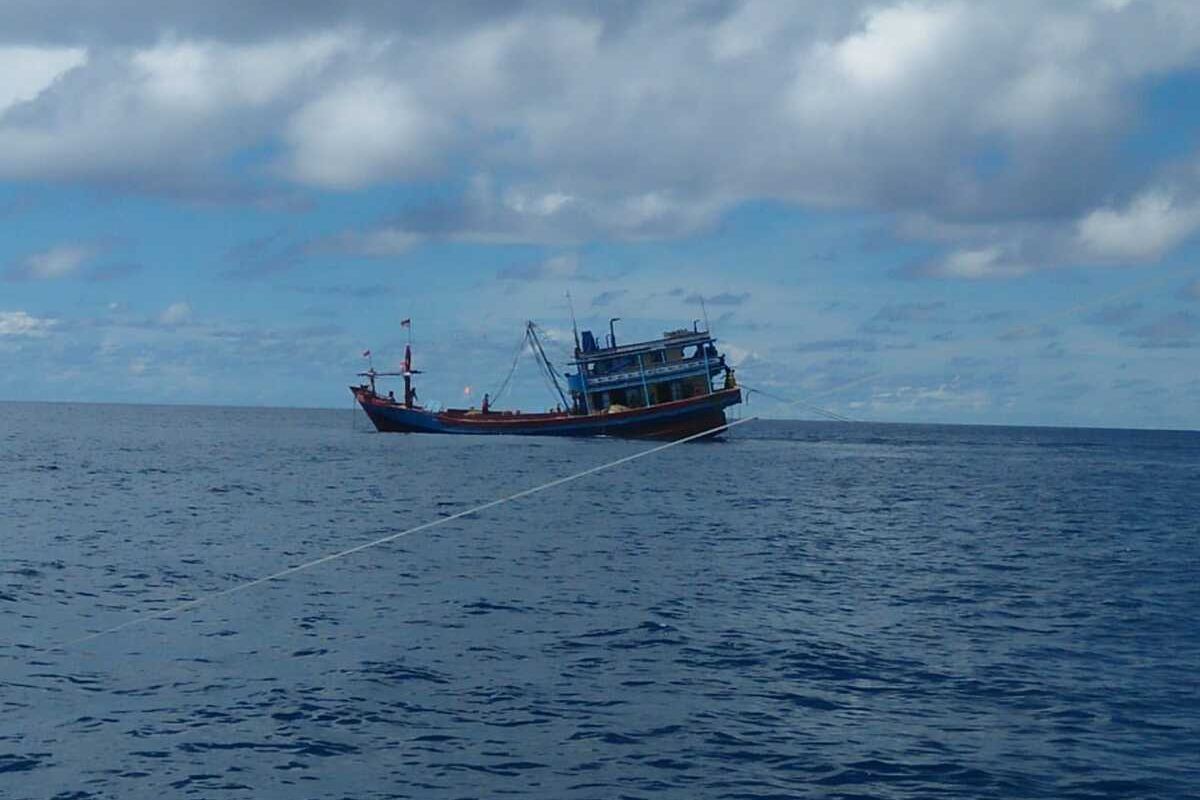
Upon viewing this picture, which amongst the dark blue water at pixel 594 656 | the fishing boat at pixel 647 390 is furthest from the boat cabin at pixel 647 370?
the dark blue water at pixel 594 656

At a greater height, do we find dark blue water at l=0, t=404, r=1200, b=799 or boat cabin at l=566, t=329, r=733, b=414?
boat cabin at l=566, t=329, r=733, b=414

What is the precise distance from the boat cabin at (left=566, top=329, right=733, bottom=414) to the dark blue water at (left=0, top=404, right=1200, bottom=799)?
4682 cm

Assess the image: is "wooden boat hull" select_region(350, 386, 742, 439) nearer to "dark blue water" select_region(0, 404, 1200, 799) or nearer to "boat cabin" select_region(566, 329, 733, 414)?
"boat cabin" select_region(566, 329, 733, 414)

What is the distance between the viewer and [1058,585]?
31875mm

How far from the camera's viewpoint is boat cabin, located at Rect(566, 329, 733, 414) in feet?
315

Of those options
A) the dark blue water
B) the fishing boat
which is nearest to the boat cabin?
the fishing boat

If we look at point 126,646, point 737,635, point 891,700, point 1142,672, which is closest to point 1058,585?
point 1142,672

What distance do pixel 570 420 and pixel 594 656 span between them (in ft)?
264

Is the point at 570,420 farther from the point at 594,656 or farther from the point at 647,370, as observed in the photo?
the point at 594,656

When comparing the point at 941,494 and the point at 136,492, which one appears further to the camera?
the point at 941,494

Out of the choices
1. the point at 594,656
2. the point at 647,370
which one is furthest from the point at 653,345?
the point at 594,656

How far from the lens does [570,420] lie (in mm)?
102312

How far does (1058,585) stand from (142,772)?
85.0 ft

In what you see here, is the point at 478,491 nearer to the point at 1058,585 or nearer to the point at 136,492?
the point at 136,492
